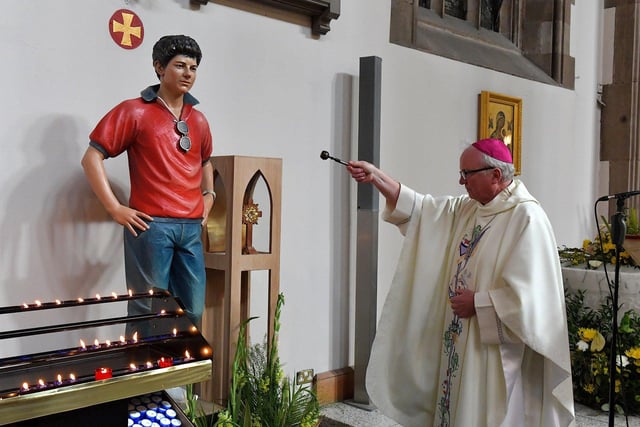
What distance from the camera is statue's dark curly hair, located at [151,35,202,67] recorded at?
2352 mm

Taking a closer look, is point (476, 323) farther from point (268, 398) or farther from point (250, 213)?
point (250, 213)

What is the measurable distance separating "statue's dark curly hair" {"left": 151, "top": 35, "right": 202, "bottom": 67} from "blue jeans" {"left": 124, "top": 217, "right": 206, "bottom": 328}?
1.91 feet

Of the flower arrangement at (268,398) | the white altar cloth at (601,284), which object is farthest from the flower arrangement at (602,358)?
the flower arrangement at (268,398)

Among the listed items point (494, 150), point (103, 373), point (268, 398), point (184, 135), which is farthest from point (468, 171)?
point (103, 373)

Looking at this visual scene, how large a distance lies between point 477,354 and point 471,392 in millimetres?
156

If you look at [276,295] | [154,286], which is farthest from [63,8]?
[276,295]

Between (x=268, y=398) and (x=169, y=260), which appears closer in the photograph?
(x=169, y=260)

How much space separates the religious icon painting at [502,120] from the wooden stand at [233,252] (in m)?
2.51

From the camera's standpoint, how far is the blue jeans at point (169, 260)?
8.00 ft

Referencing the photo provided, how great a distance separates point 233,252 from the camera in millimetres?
2877

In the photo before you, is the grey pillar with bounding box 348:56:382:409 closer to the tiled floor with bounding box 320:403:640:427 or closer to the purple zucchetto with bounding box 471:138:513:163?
the tiled floor with bounding box 320:403:640:427

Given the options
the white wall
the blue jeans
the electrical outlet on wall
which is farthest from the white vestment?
the blue jeans

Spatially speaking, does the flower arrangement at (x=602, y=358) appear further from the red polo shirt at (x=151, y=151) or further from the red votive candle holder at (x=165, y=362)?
the red votive candle holder at (x=165, y=362)

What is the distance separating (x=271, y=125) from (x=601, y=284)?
225 centimetres
